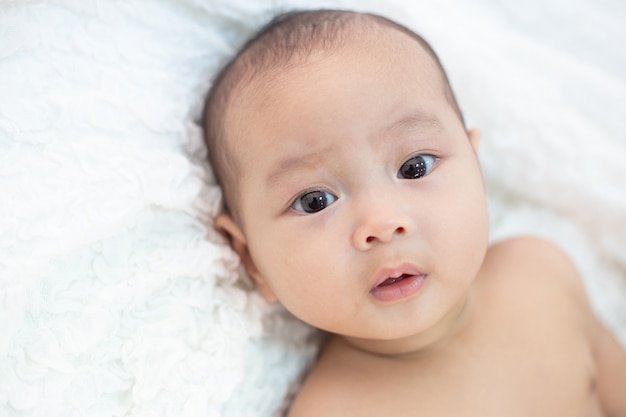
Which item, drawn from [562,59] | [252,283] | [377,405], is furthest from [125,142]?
[562,59]

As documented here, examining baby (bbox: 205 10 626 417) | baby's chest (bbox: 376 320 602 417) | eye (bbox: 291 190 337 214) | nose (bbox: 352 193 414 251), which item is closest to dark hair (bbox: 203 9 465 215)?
baby (bbox: 205 10 626 417)

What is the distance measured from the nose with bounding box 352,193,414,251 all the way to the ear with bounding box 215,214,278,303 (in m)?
0.28

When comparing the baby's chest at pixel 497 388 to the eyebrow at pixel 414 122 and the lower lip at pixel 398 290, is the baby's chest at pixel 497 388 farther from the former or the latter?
the eyebrow at pixel 414 122

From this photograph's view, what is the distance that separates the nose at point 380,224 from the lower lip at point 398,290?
A: 0.25 feet

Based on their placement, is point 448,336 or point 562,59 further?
point 562,59

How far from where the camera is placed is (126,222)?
120cm

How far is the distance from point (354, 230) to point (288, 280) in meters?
0.15

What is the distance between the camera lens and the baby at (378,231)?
1130 millimetres

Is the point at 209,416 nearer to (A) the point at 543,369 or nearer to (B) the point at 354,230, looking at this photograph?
(B) the point at 354,230

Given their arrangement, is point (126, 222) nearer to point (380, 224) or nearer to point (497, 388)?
point (380, 224)

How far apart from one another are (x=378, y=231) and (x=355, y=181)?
0.32 ft

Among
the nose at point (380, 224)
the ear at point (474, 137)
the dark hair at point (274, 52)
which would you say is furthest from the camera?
the ear at point (474, 137)

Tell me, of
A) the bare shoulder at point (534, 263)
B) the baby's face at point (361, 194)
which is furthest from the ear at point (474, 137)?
the bare shoulder at point (534, 263)

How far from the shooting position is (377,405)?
124 centimetres
